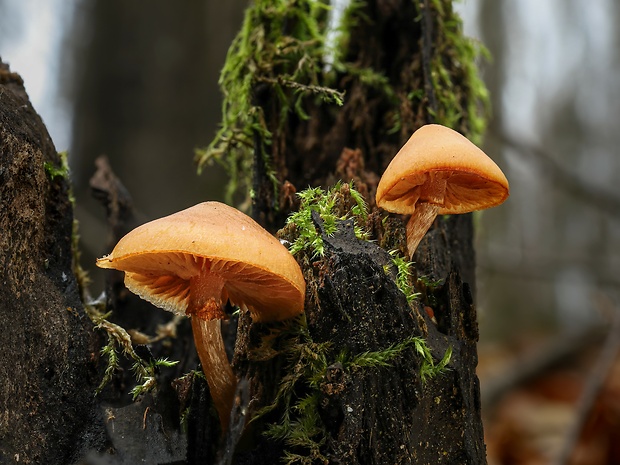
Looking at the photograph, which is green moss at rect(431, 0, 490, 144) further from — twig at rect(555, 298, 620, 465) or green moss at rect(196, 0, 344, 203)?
twig at rect(555, 298, 620, 465)

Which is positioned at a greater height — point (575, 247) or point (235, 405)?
point (235, 405)

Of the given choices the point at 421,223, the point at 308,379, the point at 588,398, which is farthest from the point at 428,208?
the point at 588,398

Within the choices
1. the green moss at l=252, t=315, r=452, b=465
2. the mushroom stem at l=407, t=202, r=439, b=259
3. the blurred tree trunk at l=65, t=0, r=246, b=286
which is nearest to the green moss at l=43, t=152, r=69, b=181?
the green moss at l=252, t=315, r=452, b=465

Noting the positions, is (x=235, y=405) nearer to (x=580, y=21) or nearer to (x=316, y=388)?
(x=316, y=388)

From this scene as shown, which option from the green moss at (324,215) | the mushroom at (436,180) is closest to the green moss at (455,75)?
the mushroom at (436,180)

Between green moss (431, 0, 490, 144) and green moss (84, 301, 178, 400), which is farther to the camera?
green moss (431, 0, 490, 144)

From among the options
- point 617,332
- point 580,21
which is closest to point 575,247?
point 580,21

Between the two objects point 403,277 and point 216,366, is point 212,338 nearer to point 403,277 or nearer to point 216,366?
point 216,366
